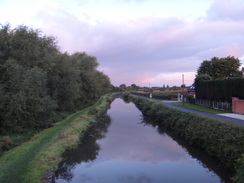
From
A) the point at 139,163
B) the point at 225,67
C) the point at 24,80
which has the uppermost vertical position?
the point at 225,67

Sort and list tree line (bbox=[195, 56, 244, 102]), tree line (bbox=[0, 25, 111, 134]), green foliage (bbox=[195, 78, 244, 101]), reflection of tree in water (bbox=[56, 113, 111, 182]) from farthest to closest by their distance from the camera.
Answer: tree line (bbox=[195, 56, 244, 102]) → green foliage (bbox=[195, 78, 244, 101]) → tree line (bbox=[0, 25, 111, 134]) → reflection of tree in water (bbox=[56, 113, 111, 182])

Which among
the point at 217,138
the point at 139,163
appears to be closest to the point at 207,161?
the point at 217,138

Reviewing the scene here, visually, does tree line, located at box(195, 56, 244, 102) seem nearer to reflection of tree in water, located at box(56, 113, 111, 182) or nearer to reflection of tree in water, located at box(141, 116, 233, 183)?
reflection of tree in water, located at box(141, 116, 233, 183)

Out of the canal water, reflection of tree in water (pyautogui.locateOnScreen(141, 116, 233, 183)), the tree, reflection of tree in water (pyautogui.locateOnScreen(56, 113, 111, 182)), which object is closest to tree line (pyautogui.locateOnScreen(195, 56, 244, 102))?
the tree

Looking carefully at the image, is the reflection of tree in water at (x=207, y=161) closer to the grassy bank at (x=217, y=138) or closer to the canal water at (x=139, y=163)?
the canal water at (x=139, y=163)

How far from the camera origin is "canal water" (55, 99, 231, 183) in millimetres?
12461

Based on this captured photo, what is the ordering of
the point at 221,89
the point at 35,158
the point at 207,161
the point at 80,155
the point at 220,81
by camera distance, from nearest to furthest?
the point at 35,158, the point at 207,161, the point at 80,155, the point at 221,89, the point at 220,81

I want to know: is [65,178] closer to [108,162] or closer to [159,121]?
[108,162]

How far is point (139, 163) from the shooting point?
1514 cm

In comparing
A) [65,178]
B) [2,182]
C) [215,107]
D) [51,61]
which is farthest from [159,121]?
[2,182]

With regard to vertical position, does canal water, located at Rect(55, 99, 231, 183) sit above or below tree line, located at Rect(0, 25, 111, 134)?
below

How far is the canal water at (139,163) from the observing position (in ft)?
40.9

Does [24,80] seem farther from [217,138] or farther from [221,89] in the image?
[221,89]

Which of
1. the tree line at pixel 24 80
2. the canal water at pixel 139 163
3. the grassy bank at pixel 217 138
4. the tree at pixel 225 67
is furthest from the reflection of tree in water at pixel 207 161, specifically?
the tree at pixel 225 67
